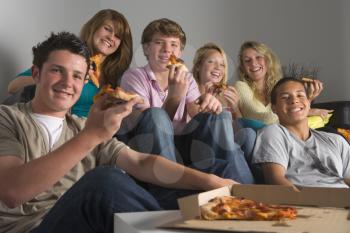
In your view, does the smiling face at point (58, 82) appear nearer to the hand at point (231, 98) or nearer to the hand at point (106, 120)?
the hand at point (106, 120)

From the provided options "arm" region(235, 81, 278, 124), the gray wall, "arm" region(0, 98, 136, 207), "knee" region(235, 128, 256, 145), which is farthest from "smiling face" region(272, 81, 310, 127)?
the gray wall

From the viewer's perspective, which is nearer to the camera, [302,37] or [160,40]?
[160,40]

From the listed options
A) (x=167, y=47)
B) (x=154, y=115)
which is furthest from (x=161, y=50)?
(x=154, y=115)

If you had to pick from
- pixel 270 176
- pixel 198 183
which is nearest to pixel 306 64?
pixel 270 176

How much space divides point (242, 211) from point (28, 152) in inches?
19.8

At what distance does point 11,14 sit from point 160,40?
0.73 meters

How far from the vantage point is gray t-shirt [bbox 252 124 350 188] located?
1.60 m

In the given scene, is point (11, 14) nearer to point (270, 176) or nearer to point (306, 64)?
point (270, 176)

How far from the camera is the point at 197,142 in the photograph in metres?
1.48

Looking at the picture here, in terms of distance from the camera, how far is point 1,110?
1126 mm

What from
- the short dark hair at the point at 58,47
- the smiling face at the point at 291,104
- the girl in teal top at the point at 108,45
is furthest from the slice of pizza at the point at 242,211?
the girl in teal top at the point at 108,45

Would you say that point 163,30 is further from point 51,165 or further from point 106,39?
point 51,165

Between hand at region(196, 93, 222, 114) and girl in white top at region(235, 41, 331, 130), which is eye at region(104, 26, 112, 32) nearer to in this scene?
girl in white top at region(235, 41, 331, 130)

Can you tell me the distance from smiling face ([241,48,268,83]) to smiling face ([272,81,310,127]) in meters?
0.59
